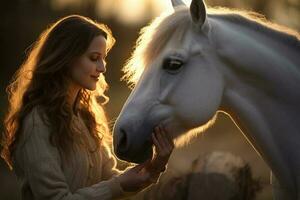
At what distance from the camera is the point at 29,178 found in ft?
9.20

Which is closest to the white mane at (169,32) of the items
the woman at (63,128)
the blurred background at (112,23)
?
the woman at (63,128)

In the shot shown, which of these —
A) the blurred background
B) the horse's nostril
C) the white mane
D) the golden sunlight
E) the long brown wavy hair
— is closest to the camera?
the horse's nostril

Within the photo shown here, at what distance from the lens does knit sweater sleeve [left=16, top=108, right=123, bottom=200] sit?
2752 mm

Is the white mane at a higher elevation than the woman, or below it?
higher

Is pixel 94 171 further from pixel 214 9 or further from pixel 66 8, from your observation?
pixel 66 8

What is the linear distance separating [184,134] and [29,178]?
751 mm

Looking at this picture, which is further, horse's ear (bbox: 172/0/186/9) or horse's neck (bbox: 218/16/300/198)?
horse's ear (bbox: 172/0/186/9)

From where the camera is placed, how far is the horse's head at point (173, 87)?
8.61 ft

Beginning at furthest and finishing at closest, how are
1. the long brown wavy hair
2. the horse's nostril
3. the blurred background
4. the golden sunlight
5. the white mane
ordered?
the golden sunlight → the blurred background → the long brown wavy hair → the white mane → the horse's nostril

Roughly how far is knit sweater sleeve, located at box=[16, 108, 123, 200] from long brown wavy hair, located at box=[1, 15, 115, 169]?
6 centimetres

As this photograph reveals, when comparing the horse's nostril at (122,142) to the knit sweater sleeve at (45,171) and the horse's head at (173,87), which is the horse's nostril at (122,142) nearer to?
the horse's head at (173,87)

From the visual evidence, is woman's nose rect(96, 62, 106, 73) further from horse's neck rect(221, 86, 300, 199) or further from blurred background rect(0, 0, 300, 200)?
blurred background rect(0, 0, 300, 200)

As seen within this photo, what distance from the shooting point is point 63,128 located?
113 inches

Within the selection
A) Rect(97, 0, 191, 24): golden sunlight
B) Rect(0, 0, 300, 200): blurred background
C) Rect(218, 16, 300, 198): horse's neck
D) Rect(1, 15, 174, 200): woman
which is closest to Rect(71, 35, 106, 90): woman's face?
Rect(1, 15, 174, 200): woman
